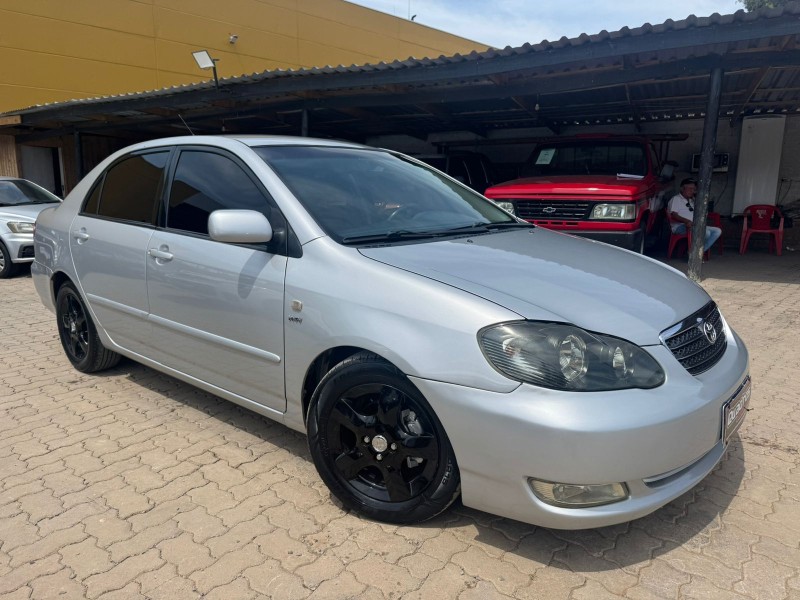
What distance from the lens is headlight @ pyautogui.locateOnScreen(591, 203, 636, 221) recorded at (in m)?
7.00

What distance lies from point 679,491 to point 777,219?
10.7 meters

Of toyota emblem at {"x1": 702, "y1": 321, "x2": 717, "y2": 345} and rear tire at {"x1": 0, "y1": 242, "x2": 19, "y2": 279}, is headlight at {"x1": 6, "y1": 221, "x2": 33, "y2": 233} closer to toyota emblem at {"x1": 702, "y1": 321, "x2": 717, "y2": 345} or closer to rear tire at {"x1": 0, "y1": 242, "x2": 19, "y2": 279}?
rear tire at {"x1": 0, "y1": 242, "x2": 19, "y2": 279}

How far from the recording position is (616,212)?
7031mm

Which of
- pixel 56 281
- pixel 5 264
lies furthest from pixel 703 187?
pixel 5 264

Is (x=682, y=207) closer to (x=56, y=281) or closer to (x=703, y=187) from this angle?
(x=703, y=187)

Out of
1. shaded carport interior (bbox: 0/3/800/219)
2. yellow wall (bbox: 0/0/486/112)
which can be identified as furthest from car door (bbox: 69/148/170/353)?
yellow wall (bbox: 0/0/486/112)

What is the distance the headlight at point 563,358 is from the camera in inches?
79.8

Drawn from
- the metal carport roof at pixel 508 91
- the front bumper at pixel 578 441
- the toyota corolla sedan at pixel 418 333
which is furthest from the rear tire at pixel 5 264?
the front bumper at pixel 578 441

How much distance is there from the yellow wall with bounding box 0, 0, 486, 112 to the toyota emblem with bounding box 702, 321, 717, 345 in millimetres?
17389

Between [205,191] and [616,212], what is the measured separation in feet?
17.4

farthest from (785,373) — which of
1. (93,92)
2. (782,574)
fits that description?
(93,92)

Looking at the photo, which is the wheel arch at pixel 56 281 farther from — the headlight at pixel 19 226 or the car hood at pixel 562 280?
the headlight at pixel 19 226

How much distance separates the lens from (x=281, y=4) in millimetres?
19062

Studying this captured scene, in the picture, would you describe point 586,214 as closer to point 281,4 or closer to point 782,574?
point 782,574
